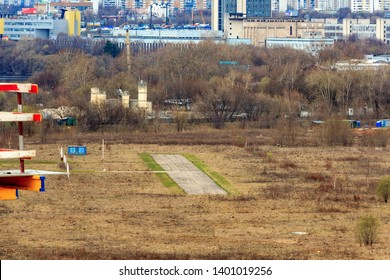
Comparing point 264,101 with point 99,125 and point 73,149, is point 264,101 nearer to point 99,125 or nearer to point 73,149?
point 99,125

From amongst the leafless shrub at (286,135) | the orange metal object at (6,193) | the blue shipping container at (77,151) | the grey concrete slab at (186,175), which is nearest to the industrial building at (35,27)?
the leafless shrub at (286,135)

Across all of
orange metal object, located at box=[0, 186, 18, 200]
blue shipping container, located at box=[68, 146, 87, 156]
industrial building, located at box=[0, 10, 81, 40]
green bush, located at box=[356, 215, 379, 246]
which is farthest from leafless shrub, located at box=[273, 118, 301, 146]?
industrial building, located at box=[0, 10, 81, 40]

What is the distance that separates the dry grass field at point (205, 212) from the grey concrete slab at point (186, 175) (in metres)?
0.66

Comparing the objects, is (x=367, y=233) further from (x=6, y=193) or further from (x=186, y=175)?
(x=186, y=175)

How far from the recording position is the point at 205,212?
35094 mm

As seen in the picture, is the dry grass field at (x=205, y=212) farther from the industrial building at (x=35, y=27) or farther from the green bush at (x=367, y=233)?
the industrial building at (x=35, y=27)

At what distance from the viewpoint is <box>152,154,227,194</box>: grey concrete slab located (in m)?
40.6

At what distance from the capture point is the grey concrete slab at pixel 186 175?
4062cm

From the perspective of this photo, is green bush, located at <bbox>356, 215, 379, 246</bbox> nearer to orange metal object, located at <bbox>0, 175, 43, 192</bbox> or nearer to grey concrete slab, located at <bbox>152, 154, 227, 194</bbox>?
orange metal object, located at <bbox>0, 175, 43, 192</bbox>

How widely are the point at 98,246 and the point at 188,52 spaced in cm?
7292

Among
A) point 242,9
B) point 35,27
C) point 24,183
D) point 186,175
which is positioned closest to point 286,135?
point 186,175

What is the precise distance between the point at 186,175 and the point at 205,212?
960cm

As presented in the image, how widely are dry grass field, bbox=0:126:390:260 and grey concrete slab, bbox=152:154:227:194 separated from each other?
663 millimetres

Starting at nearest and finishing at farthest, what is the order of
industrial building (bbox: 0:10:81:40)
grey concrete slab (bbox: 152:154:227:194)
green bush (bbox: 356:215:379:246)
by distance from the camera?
green bush (bbox: 356:215:379:246) < grey concrete slab (bbox: 152:154:227:194) < industrial building (bbox: 0:10:81:40)
